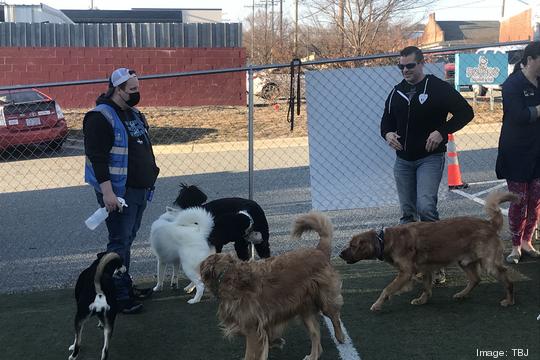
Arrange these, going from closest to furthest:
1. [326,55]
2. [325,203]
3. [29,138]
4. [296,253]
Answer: [296,253]
[325,203]
[29,138]
[326,55]

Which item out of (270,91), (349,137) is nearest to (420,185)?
(349,137)

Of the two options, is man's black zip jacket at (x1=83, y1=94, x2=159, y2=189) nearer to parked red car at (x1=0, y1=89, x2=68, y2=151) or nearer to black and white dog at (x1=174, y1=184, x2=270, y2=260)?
black and white dog at (x1=174, y1=184, x2=270, y2=260)

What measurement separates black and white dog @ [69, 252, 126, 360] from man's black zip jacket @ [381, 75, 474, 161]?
2631 mm

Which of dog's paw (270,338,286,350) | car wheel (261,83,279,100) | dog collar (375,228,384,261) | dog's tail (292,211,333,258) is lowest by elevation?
dog's paw (270,338,286,350)

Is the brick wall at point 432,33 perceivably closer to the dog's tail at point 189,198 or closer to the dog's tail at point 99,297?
the dog's tail at point 189,198

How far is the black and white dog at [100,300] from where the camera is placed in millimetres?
3936

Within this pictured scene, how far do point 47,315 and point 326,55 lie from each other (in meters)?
19.9

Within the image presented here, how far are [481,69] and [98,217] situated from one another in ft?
53.2

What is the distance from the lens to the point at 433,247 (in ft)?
15.2

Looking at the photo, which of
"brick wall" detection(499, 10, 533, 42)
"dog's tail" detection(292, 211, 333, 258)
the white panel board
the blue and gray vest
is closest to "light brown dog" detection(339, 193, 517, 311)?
"dog's tail" detection(292, 211, 333, 258)

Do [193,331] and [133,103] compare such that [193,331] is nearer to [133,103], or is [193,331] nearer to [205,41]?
[133,103]

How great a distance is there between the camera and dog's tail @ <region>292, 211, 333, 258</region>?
4.21m

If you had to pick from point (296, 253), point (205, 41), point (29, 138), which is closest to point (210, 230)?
point (296, 253)

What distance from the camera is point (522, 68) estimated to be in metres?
5.14
